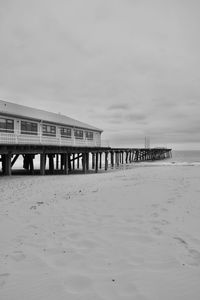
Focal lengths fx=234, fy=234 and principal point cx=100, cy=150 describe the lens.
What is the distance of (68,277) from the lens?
3.46 metres

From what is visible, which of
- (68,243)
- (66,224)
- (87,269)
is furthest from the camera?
(66,224)

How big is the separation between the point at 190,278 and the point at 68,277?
1758mm

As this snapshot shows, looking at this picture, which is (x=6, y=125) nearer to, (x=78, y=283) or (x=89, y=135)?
(x=89, y=135)

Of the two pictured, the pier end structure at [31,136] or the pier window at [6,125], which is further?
the pier window at [6,125]

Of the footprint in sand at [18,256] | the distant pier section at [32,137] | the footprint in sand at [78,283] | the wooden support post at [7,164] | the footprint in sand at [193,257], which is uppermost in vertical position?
the distant pier section at [32,137]

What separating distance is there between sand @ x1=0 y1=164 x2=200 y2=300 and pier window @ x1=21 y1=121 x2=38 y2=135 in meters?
16.6

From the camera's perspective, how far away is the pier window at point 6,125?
21156 millimetres

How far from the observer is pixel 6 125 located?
2161 cm

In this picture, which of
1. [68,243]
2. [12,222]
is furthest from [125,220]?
[12,222]

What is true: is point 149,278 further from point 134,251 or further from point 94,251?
point 94,251

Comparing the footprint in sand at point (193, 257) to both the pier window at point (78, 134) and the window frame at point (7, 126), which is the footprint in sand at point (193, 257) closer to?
the window frame at point (7, 126)

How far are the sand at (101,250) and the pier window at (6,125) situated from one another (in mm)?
14698

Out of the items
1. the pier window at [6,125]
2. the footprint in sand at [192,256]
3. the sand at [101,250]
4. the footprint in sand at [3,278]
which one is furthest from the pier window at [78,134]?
the footprint in sand at [3,278]

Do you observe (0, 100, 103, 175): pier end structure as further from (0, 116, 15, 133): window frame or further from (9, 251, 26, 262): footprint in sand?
(9, 251, 26, 262): footprint in sand
